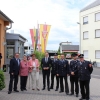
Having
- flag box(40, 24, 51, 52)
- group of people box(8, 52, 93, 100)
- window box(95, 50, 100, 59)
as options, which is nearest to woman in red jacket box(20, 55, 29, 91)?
group of people box(8, 52, 93, 100)

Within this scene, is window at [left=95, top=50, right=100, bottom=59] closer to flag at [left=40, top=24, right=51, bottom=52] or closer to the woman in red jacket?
flag at [left=40, top=24, right=51, bottom=52]

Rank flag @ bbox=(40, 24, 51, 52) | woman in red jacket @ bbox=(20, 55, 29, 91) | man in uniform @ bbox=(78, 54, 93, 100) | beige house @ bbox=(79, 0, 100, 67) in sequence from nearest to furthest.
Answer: man in uniform @ bbox=(78, 54, 93, 100), woman in red jacket @ bbox=(20, 55, 29, 91), flag @ bbox=(40, 24, 51, 52), beige house @ bbox=(79, 0, 100, 67)

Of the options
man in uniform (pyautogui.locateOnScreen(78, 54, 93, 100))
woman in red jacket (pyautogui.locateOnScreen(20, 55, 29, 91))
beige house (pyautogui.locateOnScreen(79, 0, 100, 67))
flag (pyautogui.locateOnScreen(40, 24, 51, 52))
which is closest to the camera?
man in uniform (pyautogui.locateOnScreen(78, 54, 93, 100))

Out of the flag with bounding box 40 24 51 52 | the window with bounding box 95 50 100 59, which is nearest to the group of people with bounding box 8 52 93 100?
the flag with bounding box 40 24 51 52

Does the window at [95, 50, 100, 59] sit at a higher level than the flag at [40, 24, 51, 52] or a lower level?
lower

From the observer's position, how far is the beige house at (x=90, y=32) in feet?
123

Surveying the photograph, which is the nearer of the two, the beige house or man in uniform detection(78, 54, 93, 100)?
man in uniform detection(78, 54, 93, 100)

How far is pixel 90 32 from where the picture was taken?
39062 millimetres

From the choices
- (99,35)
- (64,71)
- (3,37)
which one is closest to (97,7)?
(99,35)

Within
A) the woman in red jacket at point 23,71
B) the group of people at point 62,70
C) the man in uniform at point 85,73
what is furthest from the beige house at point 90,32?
the man in uniform at point 85,73

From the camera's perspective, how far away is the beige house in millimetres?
37594

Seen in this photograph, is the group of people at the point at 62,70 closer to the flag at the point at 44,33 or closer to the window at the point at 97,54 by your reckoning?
the flag at the point at 44,33

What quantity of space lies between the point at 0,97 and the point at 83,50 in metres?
33.0

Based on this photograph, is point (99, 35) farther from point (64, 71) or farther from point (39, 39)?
point (64, 71)
